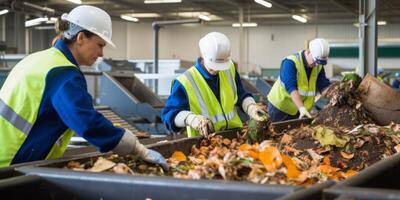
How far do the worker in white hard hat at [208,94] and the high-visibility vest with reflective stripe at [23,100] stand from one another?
1137 mm

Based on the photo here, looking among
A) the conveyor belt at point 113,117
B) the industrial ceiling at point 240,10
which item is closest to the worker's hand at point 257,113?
the conveyor belt at point 113,117

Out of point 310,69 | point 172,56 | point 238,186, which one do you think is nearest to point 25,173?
point 238,186

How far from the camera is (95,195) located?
1.60m

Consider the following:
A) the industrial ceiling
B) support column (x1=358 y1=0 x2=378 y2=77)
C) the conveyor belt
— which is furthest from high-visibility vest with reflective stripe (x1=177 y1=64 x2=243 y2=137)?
the industrial ceiling

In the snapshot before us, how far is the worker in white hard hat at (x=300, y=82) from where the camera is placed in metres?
4.89

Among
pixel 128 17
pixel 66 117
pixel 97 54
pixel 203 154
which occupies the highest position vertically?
pixel 128 17

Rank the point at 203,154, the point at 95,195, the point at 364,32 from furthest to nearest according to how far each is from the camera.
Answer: the point at 364,32
the point at 203,154
the point at 95,195

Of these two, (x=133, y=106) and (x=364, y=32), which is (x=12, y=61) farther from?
(x=364, y=32)

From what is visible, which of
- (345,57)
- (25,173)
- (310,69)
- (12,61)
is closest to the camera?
(25,173)

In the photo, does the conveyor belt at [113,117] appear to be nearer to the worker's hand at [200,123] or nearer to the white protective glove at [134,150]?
the worker's hand at [200,123]

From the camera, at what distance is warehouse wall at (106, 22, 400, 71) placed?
71.4 feet

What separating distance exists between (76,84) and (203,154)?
83 centimetres

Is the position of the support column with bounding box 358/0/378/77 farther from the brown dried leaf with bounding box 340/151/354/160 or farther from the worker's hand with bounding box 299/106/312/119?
the brown dried leaf with bounding box 340/151/354/160

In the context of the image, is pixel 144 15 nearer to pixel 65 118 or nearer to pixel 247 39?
pixel 247 39
